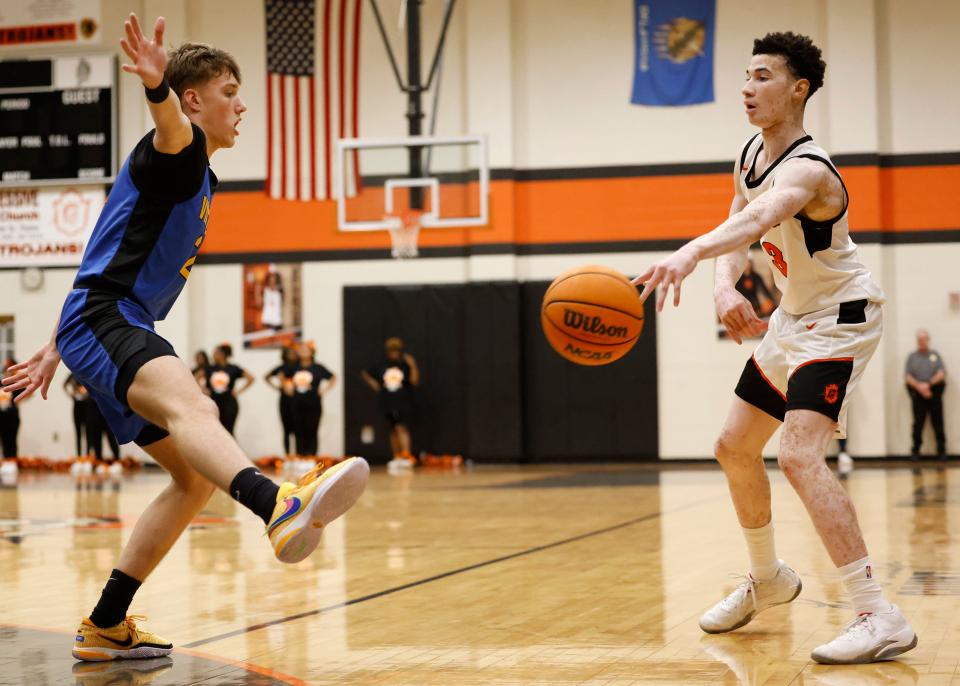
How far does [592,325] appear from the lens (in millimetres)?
4500

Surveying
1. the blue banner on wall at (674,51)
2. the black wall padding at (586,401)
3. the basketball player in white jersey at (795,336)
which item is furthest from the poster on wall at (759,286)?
the basketball player in white jersey at (795,336)

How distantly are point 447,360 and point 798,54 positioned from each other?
43.8 feet

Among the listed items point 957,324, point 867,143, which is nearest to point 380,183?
point 867,143

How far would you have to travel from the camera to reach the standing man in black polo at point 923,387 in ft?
53.4

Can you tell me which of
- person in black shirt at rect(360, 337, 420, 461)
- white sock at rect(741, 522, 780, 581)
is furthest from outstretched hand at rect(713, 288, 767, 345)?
person in black shirt at rect(360, 337, 420, 461)

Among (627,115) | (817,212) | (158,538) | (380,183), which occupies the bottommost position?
(158,538)

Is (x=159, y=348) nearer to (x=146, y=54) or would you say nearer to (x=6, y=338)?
(x=146, y=54)

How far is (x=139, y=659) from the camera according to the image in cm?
409

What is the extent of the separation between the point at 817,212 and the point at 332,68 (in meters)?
14.1

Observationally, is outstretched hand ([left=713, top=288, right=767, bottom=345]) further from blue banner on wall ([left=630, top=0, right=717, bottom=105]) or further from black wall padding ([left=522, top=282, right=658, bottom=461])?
blue banner on wall ([left=630, top=0, right=717, bottom=105])

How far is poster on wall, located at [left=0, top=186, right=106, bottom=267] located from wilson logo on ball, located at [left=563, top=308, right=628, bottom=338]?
14929 mm

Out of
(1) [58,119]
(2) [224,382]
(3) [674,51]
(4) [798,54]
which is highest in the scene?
(3) [674,51]

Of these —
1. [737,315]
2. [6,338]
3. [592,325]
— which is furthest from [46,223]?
[737,315]

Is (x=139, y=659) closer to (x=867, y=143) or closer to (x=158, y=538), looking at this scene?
(x=158, y=538)
